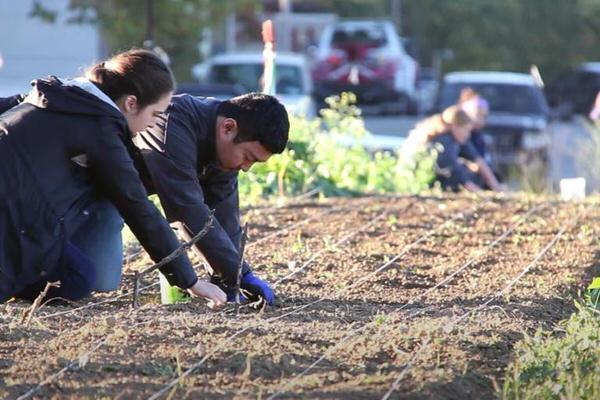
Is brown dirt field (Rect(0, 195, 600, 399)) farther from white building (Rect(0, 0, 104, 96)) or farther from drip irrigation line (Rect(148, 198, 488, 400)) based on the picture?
white building (Rect(0, 0, 104, 96))

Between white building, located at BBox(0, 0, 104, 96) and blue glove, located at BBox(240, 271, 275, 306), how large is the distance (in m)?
18.5

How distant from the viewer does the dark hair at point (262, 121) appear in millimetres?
6414

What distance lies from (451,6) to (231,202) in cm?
3675

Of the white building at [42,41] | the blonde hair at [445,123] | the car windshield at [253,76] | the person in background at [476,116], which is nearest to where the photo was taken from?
the blonde hair at [445,123]

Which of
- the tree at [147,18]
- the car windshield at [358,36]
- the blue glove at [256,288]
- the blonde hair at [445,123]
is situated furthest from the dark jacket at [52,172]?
the car windshield at [358,36]

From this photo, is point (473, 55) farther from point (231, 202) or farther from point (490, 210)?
point (231, 202)

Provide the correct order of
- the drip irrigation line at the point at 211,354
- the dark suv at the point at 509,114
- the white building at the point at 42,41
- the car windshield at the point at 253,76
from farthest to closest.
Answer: the white building at the point at 42,41 < the car windshield at the point at 253,76 < the dark suv at the point at 509,114 < the drip irrigation line at the point at 211,354

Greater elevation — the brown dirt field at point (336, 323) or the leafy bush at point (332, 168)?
the brown dirt field at point (336, 323)

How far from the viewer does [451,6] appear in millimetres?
43250

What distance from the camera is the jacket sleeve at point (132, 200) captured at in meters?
5.84

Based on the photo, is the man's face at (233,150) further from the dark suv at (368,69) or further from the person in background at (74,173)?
the dark suv at (368,69)

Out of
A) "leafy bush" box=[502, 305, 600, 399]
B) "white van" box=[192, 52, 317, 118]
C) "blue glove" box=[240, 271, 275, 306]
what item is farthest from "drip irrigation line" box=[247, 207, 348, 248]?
"white van" box=[192, 52, 317, 118]

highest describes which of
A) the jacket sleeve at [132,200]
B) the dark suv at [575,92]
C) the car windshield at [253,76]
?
the jacket sleeve at [132,200]

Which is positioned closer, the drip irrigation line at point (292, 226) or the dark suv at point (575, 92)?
the drip irrigation line at point (292, 226)
